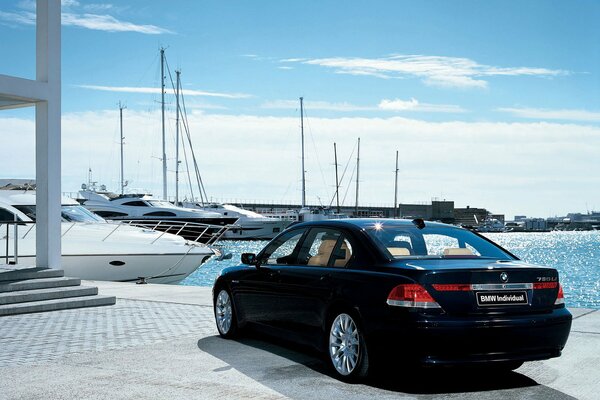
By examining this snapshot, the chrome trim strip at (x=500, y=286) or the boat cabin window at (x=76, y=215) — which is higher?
the boat cabin window at (x=76, y=215)

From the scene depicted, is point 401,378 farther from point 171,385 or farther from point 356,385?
point 171,385

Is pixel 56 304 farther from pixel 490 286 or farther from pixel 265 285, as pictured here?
pixel 490 286

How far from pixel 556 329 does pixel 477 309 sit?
803mm

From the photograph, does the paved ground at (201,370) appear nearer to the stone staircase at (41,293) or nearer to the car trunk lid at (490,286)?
the car trunk lid at (490,286)

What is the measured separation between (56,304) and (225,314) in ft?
13.9

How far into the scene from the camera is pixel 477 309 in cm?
648

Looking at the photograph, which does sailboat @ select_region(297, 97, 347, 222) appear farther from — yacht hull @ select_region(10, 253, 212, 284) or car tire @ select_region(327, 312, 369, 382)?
car tire @ select_region(327, 312, 369, 382)

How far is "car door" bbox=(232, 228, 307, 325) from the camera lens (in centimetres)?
846

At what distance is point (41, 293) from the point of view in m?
12.8

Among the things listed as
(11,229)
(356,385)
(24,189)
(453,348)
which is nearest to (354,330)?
(356,385)

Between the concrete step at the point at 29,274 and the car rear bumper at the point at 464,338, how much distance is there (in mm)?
8166

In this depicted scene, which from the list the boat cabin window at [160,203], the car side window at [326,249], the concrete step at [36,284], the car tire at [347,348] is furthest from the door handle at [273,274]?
the boat cabin window at [160,203]

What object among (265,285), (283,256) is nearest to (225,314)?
(265,285)

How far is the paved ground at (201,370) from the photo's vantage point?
6.68 m
